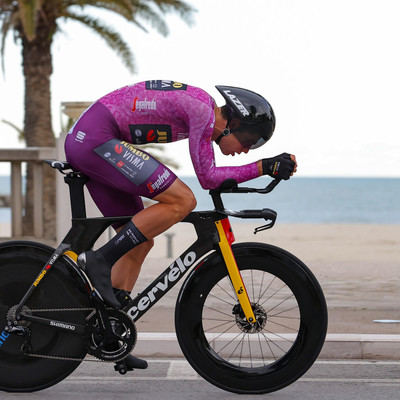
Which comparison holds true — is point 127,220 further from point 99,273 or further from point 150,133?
point 150,133

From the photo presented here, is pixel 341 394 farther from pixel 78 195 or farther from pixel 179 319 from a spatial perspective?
pixel 78 195

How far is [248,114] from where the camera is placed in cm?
421

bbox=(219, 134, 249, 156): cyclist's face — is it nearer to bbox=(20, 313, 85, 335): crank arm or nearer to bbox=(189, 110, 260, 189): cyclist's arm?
bbox=(189, 110, 260, 189): cyclist's arm

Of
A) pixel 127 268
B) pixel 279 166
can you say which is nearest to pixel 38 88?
pixel 127 268

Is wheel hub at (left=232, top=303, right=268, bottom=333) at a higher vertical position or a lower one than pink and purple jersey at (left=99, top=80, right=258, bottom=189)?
lower

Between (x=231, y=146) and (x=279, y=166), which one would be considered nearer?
(x=279, y=166)

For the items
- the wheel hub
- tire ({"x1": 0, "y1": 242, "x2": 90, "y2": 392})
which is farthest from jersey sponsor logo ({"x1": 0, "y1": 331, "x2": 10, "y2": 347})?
the wheel hub

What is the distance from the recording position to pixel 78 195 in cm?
426

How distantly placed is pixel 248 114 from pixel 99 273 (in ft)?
3.61

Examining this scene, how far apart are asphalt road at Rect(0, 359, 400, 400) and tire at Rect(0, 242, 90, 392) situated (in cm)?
11

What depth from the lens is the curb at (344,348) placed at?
5.44 m

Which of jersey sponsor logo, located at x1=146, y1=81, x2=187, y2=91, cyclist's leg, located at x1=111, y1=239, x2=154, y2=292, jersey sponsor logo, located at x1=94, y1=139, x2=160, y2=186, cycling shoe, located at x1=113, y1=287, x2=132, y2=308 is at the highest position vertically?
jersey sponsor logo, located at x1=146, y1=81, x2=187, y2=91

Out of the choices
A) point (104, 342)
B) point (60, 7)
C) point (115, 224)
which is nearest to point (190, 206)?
point (115, 224)

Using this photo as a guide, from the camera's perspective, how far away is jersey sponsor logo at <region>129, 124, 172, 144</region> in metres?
4.18
